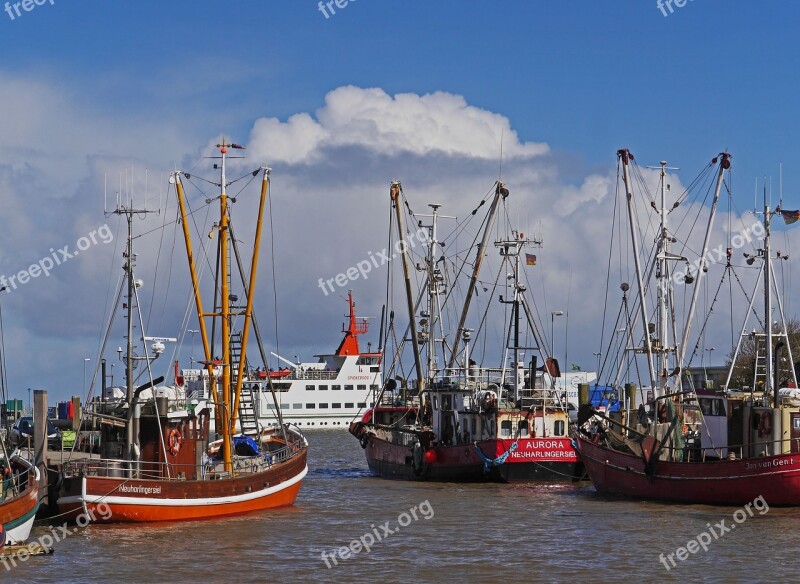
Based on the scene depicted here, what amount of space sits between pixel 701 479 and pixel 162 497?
648 inches

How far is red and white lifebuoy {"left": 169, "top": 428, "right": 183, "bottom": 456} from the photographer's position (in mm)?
37125

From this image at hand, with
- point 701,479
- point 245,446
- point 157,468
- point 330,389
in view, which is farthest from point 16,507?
point 330,389

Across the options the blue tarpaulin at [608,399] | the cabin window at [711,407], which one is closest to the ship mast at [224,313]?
the cabin window at [711,407]

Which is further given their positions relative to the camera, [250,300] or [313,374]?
[313,374]

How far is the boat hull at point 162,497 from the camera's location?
34.2 meters

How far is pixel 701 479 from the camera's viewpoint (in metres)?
A: 39.9

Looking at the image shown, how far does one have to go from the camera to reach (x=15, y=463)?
36.8 metres

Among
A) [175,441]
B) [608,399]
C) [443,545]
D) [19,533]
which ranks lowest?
[443,545]

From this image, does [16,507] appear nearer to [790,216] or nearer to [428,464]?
[428,464]

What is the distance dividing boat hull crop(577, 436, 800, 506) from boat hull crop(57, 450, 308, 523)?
11973mm

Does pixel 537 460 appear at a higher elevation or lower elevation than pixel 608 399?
lower

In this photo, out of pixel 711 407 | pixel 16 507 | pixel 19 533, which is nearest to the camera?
pixel 16 507

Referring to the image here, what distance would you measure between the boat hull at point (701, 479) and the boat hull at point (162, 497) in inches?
471

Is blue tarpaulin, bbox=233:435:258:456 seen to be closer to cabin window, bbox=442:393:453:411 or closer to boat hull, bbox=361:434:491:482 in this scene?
boat hull, bbox=361:434:491:482
